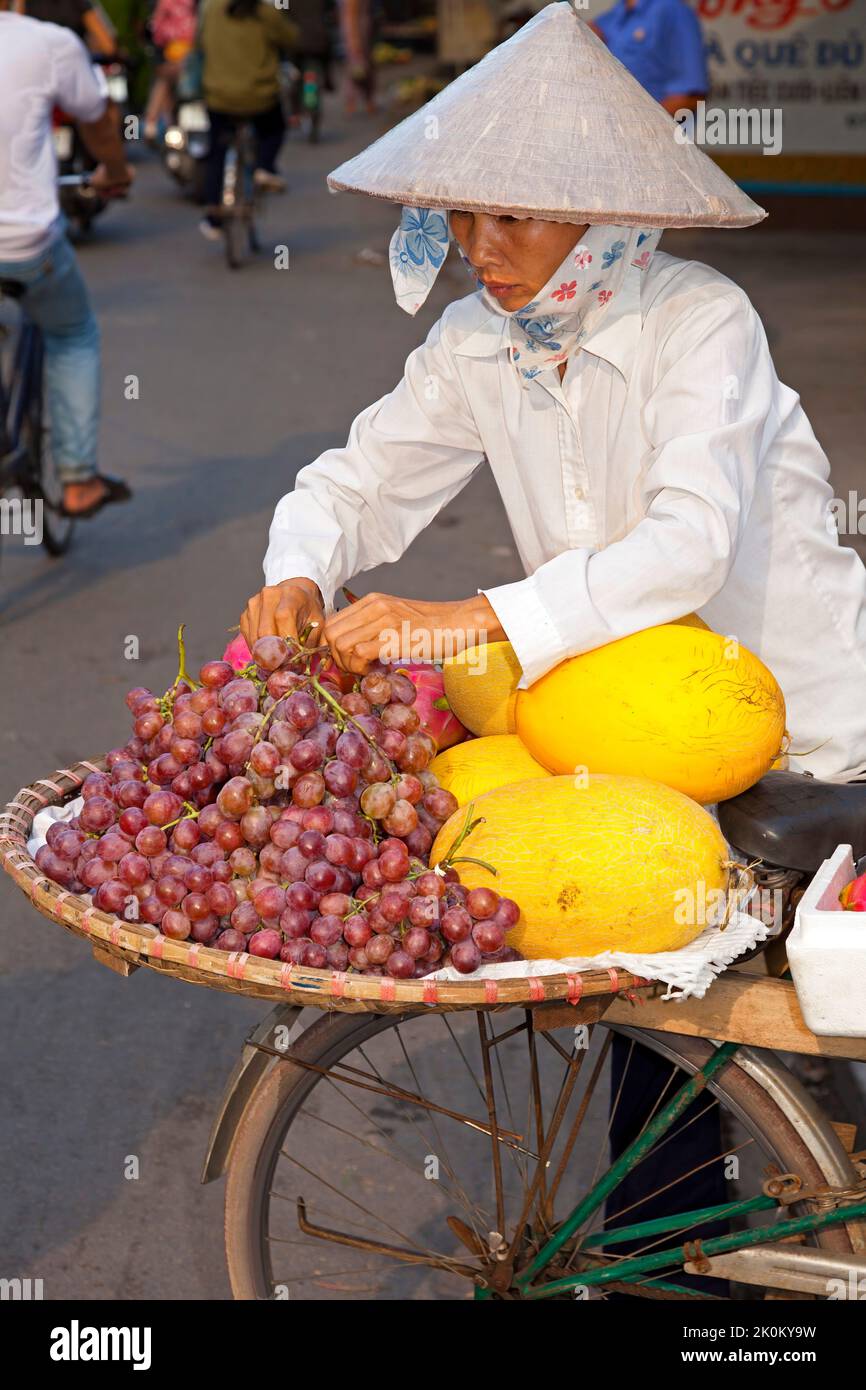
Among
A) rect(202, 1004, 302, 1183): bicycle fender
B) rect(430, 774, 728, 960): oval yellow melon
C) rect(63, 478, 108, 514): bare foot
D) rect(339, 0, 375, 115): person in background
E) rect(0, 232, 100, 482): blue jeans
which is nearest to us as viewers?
rect(430, 774, 728, 960): oval yellow melon

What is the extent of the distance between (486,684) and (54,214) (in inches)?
162

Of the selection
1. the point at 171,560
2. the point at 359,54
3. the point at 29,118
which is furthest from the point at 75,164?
the point at 359,54

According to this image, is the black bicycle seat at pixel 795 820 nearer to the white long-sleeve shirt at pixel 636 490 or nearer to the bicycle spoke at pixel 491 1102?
the white long-sleeve shirt at pixel 636 490

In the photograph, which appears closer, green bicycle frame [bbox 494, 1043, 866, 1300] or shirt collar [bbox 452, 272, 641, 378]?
green bicycle frame [bbox 494, 1043, 866, 1300]

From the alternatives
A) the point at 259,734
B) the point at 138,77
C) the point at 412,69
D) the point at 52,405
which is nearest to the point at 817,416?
the point at 52,405

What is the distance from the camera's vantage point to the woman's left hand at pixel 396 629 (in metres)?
2.31

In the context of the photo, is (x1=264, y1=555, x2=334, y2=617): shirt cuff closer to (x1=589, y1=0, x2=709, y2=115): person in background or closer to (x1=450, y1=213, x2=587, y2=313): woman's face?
(x1=450, y1=213, x2=587, y2=313): woman's face

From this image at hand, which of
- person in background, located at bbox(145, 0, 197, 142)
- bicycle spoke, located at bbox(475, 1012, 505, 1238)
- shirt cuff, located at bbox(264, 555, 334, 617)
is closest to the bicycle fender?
bicycle spoke, located at bbox(475, 1012, 505, 1238)

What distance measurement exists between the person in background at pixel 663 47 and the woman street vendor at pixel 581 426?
5955 mm

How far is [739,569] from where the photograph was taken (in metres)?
2.66

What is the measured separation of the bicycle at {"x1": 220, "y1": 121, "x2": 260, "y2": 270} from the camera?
509 inches

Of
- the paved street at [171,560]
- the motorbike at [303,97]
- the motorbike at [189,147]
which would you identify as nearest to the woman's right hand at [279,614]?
the paved street at [171,560]

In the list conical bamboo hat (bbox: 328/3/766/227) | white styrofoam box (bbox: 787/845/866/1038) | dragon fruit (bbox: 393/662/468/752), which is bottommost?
white styrofoam box (bbox: 787/845/866/1038)
